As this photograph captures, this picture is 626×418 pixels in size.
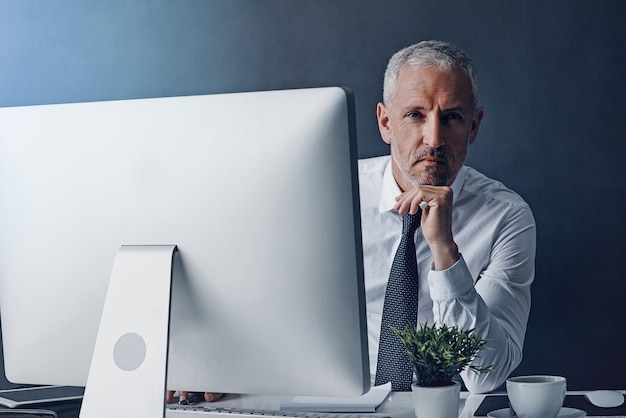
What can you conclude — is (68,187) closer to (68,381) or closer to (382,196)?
(68,381)

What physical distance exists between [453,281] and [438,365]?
728mm

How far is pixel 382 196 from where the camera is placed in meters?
2.52

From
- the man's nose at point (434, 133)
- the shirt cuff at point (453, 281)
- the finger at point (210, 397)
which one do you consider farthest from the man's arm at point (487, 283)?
the finger at point (210, 397)

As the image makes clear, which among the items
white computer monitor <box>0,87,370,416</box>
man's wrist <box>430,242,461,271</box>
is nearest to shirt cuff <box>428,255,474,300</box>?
man's wrist <box>430,242,461,271</box>

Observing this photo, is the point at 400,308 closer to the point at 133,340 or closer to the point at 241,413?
the point at 241,413

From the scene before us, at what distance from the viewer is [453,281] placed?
1996 mm

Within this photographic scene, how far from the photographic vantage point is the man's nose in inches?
97.1

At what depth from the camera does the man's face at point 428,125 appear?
2434 millimetres

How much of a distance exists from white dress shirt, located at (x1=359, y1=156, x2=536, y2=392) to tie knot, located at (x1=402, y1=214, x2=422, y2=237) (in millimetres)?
75

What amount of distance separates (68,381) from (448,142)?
5.29 feet

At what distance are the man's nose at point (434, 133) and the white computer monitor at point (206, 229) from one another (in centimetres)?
148

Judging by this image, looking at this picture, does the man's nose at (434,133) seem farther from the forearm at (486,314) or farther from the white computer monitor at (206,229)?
the white computer monitor at (206,229)

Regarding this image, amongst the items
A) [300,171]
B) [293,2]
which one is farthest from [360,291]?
[293,2]

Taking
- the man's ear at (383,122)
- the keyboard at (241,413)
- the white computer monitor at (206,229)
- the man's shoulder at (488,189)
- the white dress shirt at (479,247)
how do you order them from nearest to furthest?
1. the white computer monitor at (206,229)
2. the keyboard at (241,413)
3. the white dress shirt at (479,247)
4. the man's shoulder at (488,189)
5. the man's ear at (383,122)
